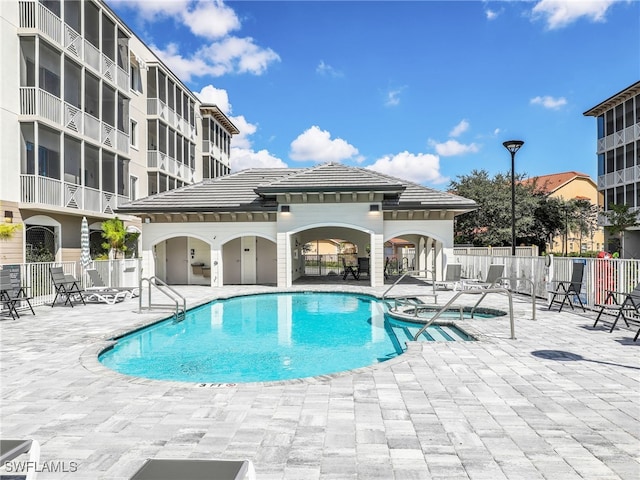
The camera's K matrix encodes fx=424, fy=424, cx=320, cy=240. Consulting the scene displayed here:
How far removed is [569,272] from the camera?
1307 cm

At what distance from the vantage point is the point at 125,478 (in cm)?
325

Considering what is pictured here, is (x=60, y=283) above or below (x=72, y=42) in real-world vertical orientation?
below

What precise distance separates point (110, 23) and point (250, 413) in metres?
24.5

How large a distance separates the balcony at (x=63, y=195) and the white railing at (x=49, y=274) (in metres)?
2.94

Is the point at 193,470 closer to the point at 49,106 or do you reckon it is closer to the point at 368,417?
the point at 368,417

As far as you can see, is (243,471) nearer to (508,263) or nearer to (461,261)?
(508,263)

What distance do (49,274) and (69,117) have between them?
771 cm

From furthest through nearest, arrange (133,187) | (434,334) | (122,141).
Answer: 1. (133,187)
2. (122,141)
3. (434,334)

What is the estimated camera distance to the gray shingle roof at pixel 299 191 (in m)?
18.3

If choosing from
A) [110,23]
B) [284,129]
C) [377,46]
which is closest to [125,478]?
[377,46]

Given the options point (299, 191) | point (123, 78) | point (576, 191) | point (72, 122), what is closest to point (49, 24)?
point (72, 122)

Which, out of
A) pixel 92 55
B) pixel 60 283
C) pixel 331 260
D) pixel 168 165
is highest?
pixel 92 55

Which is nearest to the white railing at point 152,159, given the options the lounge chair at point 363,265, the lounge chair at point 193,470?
the lounge chair at point 363,265

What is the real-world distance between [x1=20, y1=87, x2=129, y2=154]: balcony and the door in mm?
6024
